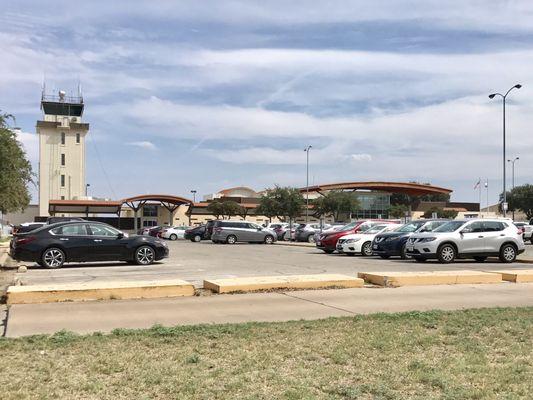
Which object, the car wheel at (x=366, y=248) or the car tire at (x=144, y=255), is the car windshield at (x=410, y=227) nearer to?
the car wheel at (x=366, y=248)

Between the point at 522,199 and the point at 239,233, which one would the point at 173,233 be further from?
the point at 522,199

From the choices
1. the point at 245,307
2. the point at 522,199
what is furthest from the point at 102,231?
the point at 522,199

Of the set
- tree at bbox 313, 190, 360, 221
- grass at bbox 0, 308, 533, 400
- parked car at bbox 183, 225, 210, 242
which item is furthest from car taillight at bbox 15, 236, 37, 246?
tree at bbox 313, 190, 360, 221

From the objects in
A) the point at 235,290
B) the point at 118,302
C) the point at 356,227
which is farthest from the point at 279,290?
the point at 356,227

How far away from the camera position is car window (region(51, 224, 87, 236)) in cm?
1716

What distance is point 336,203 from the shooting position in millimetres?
76312

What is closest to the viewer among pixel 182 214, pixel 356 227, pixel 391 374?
pixel 391 374

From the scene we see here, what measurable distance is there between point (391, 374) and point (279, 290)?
19.1 feet

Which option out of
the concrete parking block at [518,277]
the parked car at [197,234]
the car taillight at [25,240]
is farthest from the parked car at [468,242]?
the parked car at [197,234]

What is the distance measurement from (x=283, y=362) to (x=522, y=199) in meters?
89.8

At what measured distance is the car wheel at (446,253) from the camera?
64.6 ft

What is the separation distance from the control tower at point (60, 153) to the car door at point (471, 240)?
258 feet

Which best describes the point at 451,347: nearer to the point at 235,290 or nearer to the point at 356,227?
the point at 235,290

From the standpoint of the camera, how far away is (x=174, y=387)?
4.92m
